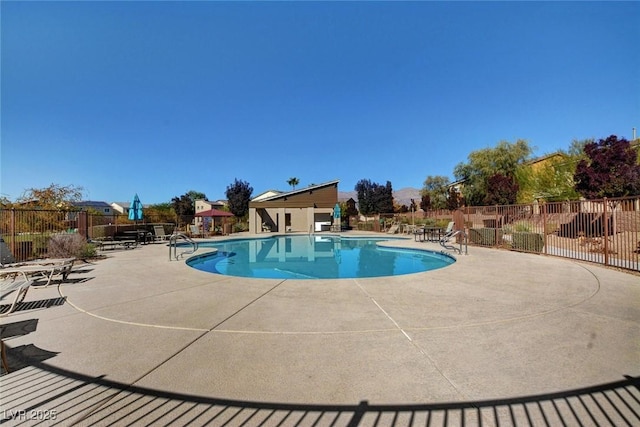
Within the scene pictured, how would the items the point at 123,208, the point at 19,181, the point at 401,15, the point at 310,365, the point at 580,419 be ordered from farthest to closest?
the point at 123,208 → the point at 19,181 → the point at 401,15 → the point at 310,365 → the point at 580,419

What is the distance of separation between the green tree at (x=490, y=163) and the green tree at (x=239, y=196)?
31802 mm

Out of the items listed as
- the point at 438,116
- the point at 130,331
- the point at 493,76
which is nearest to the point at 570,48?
the point at 493,76

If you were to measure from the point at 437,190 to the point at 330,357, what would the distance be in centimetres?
4724

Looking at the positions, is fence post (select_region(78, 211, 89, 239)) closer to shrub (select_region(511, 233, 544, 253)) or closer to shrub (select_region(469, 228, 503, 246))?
shrub (select_region(469, 228, 503, 246))

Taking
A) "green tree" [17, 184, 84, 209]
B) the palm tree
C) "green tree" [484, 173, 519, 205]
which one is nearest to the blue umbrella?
"green tree" [17, 184, 84, 209]

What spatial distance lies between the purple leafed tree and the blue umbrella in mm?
25765

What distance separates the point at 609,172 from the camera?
16578mm

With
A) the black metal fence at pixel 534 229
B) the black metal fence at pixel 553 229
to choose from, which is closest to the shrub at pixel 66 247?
the black metal fence at pixel 534 229

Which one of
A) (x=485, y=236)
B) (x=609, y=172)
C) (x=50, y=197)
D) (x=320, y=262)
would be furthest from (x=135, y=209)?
(x=609, y=172)

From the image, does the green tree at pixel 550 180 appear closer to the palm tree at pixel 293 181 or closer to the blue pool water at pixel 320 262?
the blue pool water at pixel 320 262

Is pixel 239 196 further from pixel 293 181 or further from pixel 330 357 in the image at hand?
pixel 330 357

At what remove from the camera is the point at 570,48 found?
1260 centimetres

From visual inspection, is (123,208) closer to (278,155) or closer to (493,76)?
(278,155)

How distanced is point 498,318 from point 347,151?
34.3m
